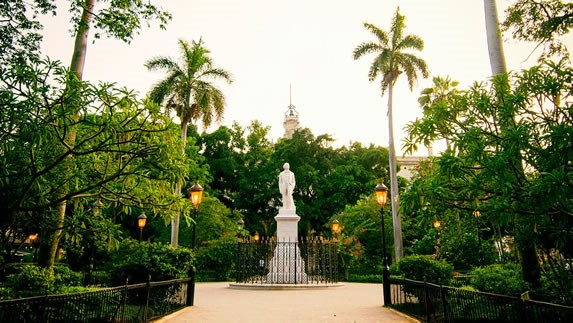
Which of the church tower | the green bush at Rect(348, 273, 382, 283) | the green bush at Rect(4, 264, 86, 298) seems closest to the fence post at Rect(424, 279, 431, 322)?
the green bush at Rect(4, 264, 86, 298)

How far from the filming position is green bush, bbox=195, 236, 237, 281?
25.2m

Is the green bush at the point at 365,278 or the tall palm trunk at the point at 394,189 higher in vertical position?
the tall palm trunk at the point at 394,189

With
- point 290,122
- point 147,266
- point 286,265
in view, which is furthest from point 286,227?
point 290,122

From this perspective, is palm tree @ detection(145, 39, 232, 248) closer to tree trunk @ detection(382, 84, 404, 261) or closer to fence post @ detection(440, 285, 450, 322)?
tree trunk @ detection(382, 84, 404, 261)

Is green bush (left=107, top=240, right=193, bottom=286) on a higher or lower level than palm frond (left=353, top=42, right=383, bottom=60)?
lower

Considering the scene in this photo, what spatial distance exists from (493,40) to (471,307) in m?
7.48

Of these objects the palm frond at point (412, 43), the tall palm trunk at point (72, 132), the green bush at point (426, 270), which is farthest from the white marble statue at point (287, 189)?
the tall palm trunk at point (72, 132)

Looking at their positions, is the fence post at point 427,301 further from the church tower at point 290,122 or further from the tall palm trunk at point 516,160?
the church tower at point 290,122

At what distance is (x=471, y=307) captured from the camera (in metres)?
6.19

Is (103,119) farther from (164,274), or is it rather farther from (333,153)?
(333,153)

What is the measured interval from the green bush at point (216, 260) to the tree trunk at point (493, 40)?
65.0 ft

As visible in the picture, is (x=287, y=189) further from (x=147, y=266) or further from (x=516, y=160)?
(x=516, y=160)

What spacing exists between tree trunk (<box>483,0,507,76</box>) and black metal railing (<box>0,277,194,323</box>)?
9951 mm

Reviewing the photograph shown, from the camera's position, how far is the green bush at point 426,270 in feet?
33.4
